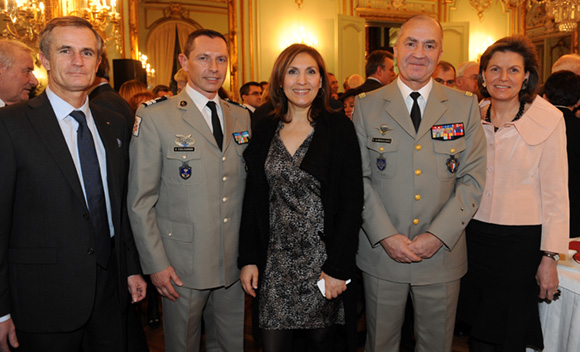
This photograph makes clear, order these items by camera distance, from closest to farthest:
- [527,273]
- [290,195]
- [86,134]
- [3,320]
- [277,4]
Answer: [3,320] → [86,134] → [290,195] → [527,273] → [277,4]

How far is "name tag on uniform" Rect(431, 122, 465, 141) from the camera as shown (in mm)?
1935

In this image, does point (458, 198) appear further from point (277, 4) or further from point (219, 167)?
point (277, 4)

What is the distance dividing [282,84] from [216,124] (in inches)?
14.5

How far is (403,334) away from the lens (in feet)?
9.46

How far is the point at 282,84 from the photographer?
1969mm

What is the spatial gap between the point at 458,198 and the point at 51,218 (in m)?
1.62

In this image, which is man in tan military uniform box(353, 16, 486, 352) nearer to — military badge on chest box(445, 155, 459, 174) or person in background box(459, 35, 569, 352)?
military badge on chest box(445, 155, 459, 174)

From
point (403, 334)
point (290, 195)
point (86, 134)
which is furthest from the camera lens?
point (403, 334)

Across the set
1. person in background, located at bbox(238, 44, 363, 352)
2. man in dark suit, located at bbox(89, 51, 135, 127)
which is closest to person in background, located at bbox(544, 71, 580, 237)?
person in background, located at bbox(238, 44, 363, 352)

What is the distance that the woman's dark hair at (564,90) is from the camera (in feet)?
8.90

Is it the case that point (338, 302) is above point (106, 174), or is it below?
below

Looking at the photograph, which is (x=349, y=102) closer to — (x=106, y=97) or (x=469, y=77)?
(x=469, y=77)

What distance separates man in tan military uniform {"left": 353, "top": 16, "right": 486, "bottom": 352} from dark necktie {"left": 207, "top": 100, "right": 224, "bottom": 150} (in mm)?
667

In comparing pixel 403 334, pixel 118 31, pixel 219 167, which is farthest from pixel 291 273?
pixel 118 31
